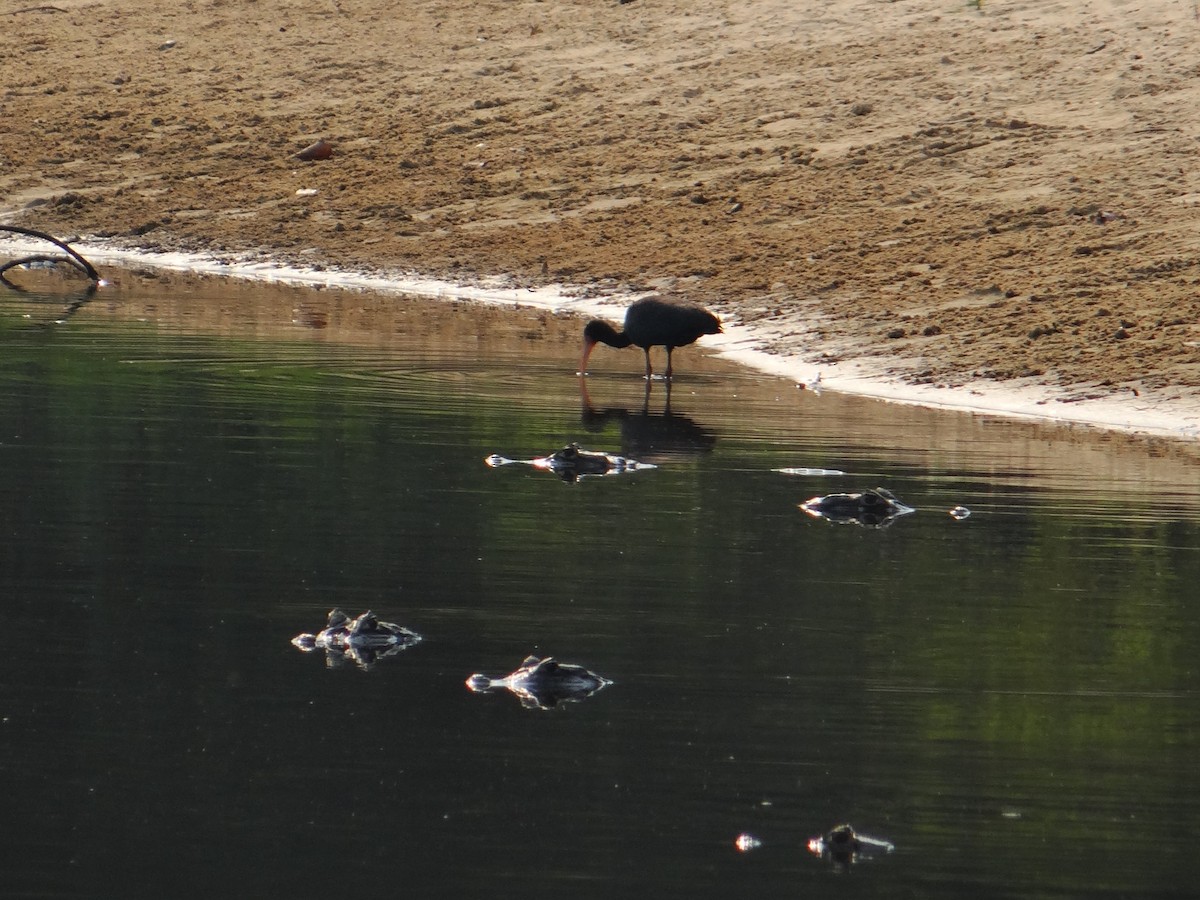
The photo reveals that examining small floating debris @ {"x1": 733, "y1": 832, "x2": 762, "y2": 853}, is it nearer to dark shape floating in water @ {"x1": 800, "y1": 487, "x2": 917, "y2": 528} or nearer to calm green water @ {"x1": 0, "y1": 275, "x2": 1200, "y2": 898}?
calm green water @ {"x1": 0, "y1": 275, "x2": 1200, "y2": 898}

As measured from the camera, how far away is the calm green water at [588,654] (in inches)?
243

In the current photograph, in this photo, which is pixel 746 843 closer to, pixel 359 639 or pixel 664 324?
pixel 359 639

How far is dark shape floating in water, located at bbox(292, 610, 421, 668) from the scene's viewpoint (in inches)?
323

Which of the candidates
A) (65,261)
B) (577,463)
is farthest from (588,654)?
(65,261)

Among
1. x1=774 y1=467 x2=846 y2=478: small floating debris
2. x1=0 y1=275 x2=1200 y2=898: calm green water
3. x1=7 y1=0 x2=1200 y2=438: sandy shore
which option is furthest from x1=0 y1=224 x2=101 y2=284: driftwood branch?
x1=774 y1=467 x2=846 y2=478: small floating debris

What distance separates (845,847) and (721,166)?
1836cm

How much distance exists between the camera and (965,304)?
18.3 m

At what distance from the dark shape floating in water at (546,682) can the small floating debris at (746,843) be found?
148 centimetres

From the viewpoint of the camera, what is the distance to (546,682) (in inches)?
305

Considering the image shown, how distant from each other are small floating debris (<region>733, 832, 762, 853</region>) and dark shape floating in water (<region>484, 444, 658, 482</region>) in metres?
6.05

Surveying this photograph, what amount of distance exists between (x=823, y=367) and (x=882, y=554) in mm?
6980

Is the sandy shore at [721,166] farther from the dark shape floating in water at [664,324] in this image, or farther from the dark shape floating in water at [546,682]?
the dark shape floating in water at [546,682]

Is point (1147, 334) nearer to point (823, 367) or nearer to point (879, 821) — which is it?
point (823, 367)

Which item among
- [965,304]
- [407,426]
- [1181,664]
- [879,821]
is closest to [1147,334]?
[965,304]
